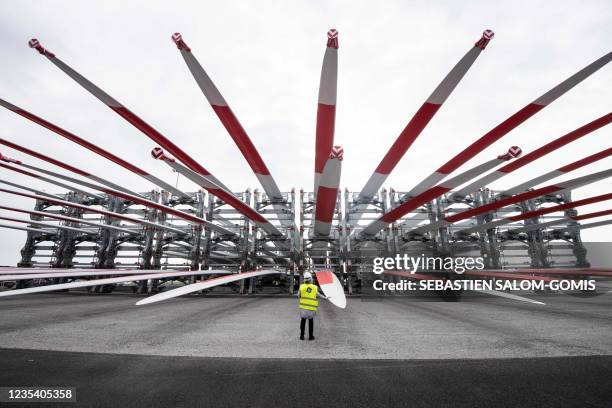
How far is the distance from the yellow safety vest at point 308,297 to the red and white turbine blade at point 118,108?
3628mm

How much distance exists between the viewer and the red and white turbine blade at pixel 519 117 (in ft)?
10.6

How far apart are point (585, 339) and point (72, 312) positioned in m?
12.6

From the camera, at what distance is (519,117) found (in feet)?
12.7

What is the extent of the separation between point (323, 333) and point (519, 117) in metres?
5.26

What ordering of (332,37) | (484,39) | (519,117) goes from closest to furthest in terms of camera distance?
(332,37) < (484,39) < (519,117)

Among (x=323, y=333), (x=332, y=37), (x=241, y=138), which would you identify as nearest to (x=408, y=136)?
(x=332, y=37)

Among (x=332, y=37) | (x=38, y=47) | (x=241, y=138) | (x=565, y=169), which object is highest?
(x=38, y=47)

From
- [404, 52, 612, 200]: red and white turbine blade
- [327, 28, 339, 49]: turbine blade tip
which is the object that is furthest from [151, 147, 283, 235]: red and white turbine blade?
[404, 52, 612, 200]: red and white turbine blade

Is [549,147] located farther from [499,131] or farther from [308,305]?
[308,305]

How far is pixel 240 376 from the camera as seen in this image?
3.42 meters

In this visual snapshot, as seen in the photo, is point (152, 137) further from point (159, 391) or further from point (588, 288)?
point (588, 288)

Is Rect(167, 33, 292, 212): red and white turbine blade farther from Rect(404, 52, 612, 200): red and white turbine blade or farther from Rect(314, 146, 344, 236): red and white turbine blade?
Rect(404, 52, 612, 200): red and white turbine blade

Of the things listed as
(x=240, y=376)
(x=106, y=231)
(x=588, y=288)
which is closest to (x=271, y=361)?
(x=240, y=376)

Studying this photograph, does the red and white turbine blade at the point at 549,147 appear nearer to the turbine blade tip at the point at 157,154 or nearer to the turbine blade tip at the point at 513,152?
the turbine blade tip at the point at 513,152
